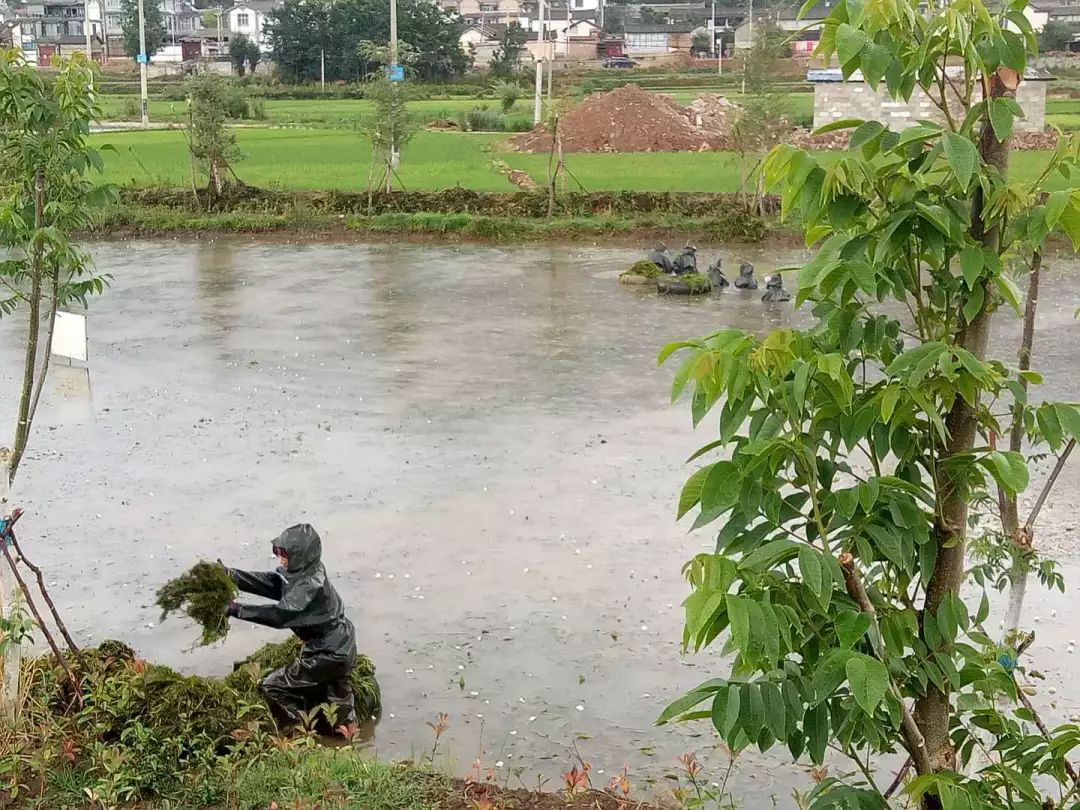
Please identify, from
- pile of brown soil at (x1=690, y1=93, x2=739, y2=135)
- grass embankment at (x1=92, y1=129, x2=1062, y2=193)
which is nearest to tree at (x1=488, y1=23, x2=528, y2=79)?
pile of brown soil at (x1=690, y1=93, x2=739, y2=135)

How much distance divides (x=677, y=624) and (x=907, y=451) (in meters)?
4.33

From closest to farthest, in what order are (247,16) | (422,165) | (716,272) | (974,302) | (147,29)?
1. (974,302)
2. (716,272)
3. (422,165)
4. (147,29)
5. (247,16)

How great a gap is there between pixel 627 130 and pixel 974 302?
3364 centimetres

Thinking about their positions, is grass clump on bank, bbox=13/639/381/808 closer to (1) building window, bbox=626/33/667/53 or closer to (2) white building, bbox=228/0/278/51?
(1) building window, bbox=626/33/667/53

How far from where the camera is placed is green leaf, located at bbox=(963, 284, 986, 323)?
2838mm

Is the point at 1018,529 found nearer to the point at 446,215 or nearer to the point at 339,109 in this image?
the point at 446,215

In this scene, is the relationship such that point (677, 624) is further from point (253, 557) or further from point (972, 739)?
point (972, 739)

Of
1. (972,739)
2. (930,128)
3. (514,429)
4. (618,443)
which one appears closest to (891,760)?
(972,739)

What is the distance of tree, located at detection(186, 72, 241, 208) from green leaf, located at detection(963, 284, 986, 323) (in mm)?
22611

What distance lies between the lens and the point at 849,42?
2.57 metres

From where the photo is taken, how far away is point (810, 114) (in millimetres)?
38938

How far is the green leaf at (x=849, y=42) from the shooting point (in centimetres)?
257

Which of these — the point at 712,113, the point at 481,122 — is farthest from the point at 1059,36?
the point at 481,122

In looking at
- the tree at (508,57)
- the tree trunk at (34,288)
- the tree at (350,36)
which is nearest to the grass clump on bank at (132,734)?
the tree trunk at (34,288)
